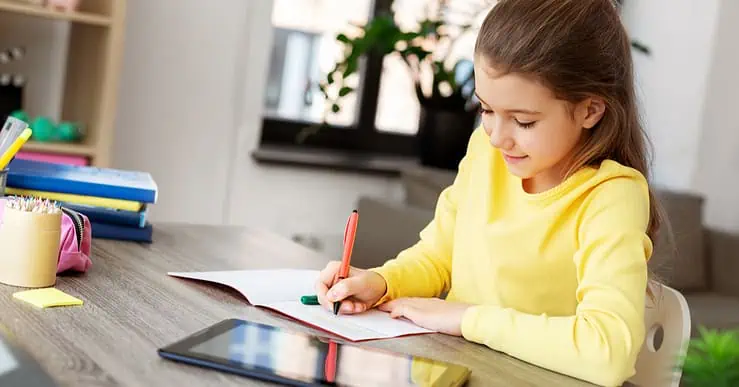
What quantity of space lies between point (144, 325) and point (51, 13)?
6.04ft

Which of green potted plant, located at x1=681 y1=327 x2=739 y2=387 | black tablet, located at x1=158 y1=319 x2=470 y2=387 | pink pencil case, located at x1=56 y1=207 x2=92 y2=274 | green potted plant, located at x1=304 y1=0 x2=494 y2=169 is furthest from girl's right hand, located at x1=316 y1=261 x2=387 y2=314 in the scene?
green potted plant, located at x1=304 y1=0 x2=494 y2=169

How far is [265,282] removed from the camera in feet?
4.09

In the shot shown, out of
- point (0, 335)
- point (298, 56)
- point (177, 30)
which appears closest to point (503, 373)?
point (0, 335)

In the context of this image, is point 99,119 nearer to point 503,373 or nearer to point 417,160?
point 417,160

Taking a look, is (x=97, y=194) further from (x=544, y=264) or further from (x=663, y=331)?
(x=663, y=331)

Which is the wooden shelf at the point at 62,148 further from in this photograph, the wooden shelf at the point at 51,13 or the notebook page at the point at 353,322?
the notebook page at the point at 353,322

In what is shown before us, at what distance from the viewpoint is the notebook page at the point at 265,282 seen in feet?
3.84

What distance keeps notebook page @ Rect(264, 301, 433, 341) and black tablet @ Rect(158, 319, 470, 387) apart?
8cm

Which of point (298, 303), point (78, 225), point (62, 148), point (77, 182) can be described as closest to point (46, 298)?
point (78, 225)

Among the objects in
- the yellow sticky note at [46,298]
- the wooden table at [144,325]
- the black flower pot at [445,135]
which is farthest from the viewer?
the black flower pot at [445,135]

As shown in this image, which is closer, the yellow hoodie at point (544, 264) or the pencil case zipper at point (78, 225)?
the yellow hoodie at point (544, 264)

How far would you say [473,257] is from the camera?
131 cm

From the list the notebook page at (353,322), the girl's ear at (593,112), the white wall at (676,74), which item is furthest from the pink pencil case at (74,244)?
the white wall at (676,74)

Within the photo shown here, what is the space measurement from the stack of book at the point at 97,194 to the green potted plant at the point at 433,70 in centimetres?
180
